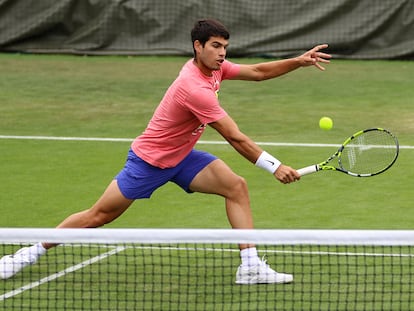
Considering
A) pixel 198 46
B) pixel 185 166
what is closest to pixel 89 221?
pixel 185 166

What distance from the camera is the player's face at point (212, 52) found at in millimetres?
7500

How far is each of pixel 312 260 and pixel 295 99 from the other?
7902 millimetres

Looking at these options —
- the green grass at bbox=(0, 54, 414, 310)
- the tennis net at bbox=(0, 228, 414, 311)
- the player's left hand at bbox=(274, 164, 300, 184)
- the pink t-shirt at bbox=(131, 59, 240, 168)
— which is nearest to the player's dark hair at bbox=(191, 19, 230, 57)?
the pink t-shirt at bbox=(131, 59, 240, 168)

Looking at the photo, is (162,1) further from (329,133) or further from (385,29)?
(329,133)

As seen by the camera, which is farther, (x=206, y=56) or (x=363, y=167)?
(x=363, y=167)

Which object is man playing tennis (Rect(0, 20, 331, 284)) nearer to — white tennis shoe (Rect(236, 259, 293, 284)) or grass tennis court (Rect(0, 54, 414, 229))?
white tennis shoe (Rect(236, 259, 293, 284))

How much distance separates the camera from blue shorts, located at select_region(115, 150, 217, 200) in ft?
25.5

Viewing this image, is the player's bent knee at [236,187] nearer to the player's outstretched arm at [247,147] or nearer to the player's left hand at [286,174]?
the player's outstretched arm at [247,147]

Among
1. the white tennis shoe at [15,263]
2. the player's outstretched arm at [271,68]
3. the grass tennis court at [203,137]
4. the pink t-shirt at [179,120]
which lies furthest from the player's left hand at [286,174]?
the grass tennis court at [203,137]

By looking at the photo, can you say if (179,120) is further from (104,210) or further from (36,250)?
(36,250)

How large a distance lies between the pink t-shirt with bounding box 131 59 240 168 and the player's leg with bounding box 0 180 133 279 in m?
0.34

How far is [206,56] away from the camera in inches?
296

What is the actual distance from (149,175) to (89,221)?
53cm

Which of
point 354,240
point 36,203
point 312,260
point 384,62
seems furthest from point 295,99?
point 354,240
